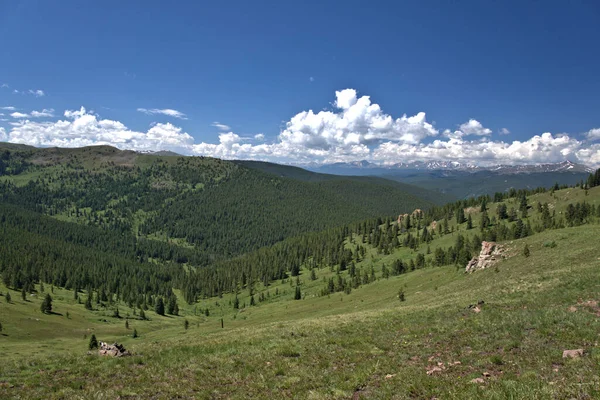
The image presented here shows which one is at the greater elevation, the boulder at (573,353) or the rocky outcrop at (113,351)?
the boulder at (573,353)

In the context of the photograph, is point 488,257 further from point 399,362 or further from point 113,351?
point 113,351

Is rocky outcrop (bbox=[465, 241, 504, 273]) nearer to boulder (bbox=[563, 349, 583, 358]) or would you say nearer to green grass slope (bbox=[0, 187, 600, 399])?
green grass slope (bbox=[0, 187, 600, 399])

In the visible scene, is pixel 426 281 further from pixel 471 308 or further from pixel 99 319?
pixel 99 319

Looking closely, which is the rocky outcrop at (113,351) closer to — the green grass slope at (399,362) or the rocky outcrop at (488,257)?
the green grass slope at (399,362)

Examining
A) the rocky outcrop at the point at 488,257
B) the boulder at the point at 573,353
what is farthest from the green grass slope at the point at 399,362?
the rocky outcrop at the point at 488,257

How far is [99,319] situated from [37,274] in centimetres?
8765

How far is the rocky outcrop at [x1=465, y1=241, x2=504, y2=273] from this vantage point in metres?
62.8

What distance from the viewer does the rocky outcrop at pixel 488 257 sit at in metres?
62.8

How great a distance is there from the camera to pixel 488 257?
211ft

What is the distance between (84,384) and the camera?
17.4m

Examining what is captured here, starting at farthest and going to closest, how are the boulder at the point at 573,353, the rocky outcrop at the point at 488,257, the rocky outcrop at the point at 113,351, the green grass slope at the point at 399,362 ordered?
the rocky outcrop at the point at 488,257
the rocky outcrop at the point at 113,351
the boulder at the point at 573,353
the green grass slope at the point at 399,362

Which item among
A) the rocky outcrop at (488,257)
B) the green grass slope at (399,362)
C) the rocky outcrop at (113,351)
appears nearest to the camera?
the green grass slope at (399,362)

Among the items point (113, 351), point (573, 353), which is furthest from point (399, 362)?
point (113, 351)

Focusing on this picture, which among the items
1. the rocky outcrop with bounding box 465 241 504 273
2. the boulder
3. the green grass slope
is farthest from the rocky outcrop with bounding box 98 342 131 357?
the rocky outcrop with bounding box 465 241 504 273
